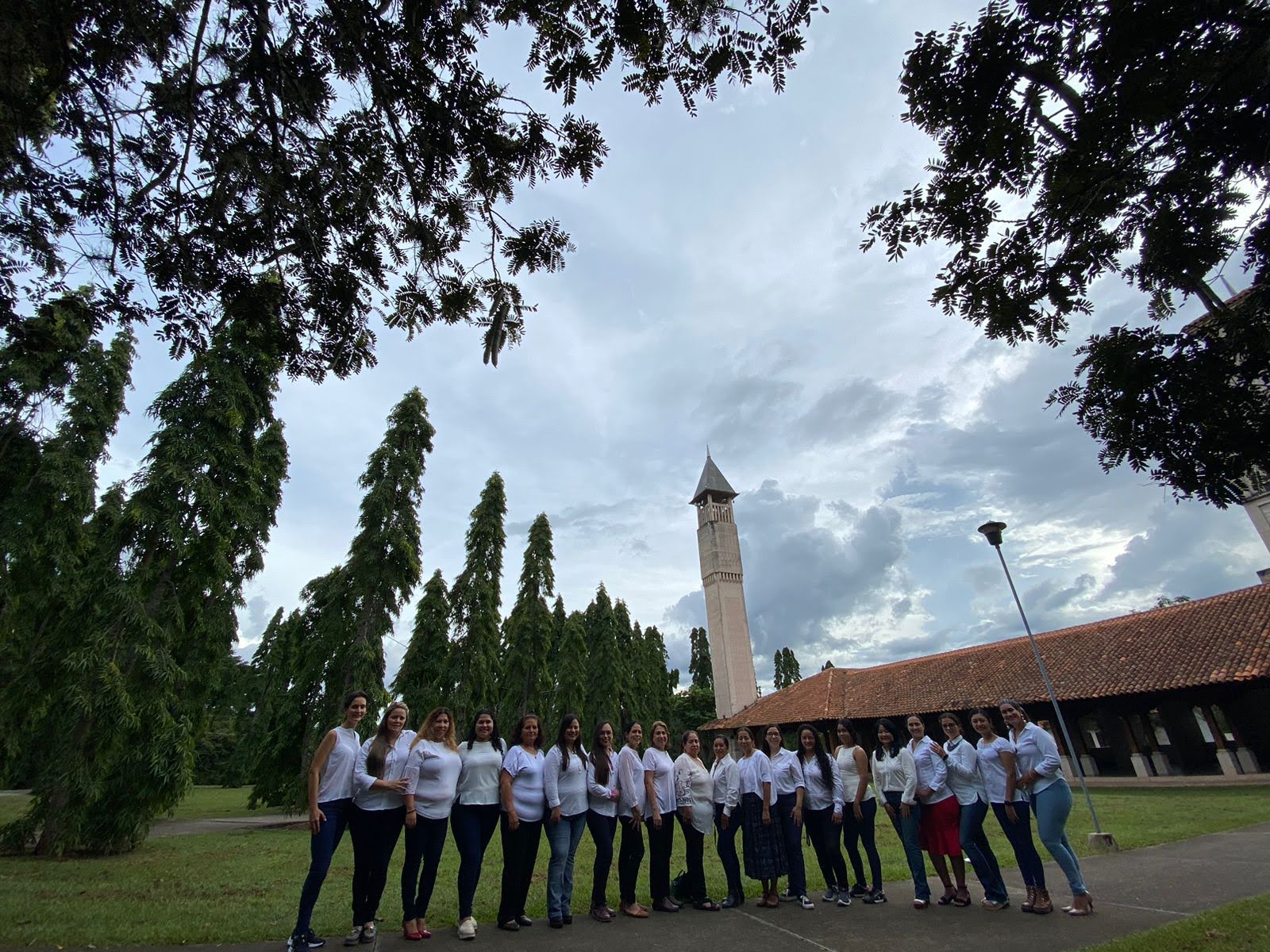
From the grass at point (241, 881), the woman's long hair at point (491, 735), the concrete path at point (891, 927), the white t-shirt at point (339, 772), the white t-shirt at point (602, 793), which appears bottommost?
the concrete path at point (891, 927)

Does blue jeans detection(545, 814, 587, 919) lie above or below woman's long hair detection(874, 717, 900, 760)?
below

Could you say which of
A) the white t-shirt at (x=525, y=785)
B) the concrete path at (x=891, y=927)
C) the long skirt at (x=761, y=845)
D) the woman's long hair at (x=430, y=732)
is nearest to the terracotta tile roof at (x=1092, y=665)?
the concrete path at (x=891, y=927)

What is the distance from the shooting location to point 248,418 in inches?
487

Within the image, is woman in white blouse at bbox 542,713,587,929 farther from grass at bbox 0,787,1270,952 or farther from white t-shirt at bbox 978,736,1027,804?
white t-shirt at bbox 978,736,1027,804

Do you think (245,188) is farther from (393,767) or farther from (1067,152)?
(1067,152)

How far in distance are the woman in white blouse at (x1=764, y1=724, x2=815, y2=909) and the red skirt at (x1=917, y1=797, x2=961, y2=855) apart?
1079mm

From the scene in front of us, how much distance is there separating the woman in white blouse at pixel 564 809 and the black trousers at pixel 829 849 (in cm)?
207

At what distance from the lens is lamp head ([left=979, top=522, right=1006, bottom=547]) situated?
9367 mm

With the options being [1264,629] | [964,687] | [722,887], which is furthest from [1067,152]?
[964,687]

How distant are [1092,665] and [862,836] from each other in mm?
18368

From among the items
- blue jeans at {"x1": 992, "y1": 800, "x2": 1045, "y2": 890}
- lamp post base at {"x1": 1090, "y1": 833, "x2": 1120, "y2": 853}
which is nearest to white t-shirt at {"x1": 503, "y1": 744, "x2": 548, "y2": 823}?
blue jeans at {"x1": 992, "y1": 800, "x2": 1045, "y2": 890}

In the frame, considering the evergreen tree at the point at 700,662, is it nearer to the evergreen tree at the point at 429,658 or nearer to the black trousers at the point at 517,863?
the evergreen tree at the point at 429,658

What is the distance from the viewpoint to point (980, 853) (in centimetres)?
492

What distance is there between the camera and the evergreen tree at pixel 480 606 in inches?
808
